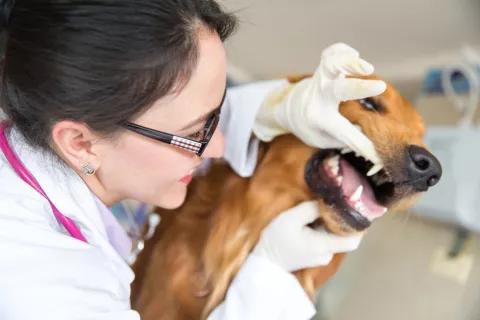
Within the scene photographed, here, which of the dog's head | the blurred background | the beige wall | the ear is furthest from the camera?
the beige wall

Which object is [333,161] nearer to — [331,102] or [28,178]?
[331,102]

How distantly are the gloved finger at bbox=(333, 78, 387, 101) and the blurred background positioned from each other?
52 cm

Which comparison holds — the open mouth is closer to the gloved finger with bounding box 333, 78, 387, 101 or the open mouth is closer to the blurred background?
the gloved finger with bounding box 333, 78, 387, 101

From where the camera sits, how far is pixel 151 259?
3.52 ft

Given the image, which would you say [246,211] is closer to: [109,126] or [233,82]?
[109,126]

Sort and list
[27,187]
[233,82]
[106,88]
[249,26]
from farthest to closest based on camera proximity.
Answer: [233,82] → [249,26] → [27,187] → [106,88]

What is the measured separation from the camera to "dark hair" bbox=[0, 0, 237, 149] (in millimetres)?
657

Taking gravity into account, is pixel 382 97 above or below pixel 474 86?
above

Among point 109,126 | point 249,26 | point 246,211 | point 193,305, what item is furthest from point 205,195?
point 249,26

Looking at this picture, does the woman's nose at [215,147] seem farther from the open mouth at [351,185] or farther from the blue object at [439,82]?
the blue object at [439,82]

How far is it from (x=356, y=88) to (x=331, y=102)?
74 mm

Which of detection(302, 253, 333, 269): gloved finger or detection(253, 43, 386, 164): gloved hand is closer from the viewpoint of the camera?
detection(253, 43, 386, 164): gloved hand

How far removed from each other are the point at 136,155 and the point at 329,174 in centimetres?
35

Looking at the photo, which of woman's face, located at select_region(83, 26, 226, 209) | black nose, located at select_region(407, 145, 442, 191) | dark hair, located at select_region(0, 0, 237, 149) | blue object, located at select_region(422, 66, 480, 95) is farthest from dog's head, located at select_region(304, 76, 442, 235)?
blue object, located at select_region(422, 66, 480, 95)
